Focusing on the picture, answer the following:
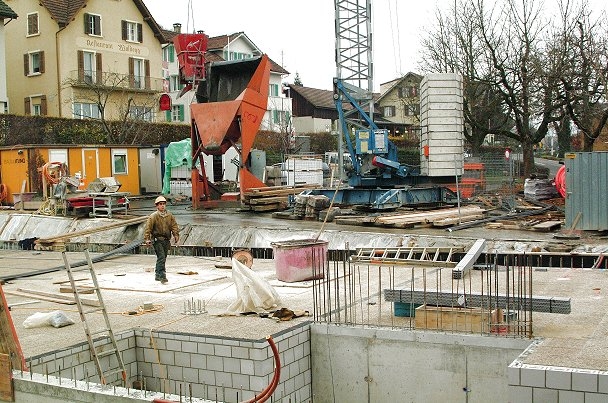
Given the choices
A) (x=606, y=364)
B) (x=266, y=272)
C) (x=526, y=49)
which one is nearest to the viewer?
(x=606, y=364)

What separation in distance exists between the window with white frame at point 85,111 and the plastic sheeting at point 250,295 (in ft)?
113

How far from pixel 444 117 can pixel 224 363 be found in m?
14.7

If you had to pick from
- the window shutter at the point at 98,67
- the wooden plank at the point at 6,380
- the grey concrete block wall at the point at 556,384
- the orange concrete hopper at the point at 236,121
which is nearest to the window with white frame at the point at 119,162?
the orange concrete hopper at the point at 236,121

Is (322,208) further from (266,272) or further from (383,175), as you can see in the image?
(266,272)

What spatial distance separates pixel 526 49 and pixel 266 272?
24500 mm

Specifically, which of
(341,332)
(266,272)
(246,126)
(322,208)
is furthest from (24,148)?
(341,332)

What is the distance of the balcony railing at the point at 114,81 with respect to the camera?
4138cm

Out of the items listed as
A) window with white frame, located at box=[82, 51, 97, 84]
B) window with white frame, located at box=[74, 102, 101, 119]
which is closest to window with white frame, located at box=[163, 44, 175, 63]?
window with white frame, located at box=[82, 51, 97, 84]

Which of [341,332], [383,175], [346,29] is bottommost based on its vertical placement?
[341,332]

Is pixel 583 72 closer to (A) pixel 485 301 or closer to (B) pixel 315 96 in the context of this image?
(A) pixel 485 301

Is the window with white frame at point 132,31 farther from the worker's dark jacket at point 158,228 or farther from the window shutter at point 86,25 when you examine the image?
the worker's dark jacket at point 158,228

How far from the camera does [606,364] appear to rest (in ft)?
21.1

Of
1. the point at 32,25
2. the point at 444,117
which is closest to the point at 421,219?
the point at 444,117

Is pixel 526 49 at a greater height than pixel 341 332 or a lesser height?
greater
